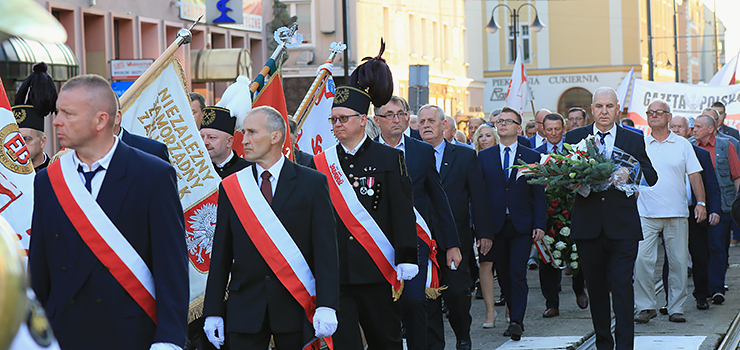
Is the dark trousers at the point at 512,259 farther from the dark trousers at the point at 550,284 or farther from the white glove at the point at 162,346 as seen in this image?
the white glove at the point at 162,346

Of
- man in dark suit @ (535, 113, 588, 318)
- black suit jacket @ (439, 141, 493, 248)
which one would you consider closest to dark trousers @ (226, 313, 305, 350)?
black suit jacket @ (439, 141, 493, 248)

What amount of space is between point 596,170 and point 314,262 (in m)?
2.98

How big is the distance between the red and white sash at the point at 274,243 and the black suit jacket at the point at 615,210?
121 inches

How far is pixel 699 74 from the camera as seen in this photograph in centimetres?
10031

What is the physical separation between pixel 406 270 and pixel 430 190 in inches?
53.5

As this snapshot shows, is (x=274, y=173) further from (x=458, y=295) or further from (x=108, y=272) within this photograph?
(x=458, y=295)

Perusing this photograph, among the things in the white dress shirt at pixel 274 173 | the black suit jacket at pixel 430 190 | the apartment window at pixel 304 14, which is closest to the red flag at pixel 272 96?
the black suit jacket at pixel 430 190

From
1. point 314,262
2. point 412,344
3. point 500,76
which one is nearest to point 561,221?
point 412,344

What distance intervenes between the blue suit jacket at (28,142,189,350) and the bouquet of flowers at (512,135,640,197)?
160 inches

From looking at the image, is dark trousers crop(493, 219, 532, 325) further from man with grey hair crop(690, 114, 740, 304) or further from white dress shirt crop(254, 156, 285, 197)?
white dress shirt crop(254, 156, 285, 197)

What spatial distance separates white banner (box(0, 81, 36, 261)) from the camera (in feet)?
17.4

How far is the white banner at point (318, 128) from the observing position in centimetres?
870

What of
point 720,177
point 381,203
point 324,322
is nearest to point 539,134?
point 720,177

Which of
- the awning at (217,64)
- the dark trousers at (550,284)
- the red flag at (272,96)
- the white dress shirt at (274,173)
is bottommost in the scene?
the dark trousers at (550,284)
